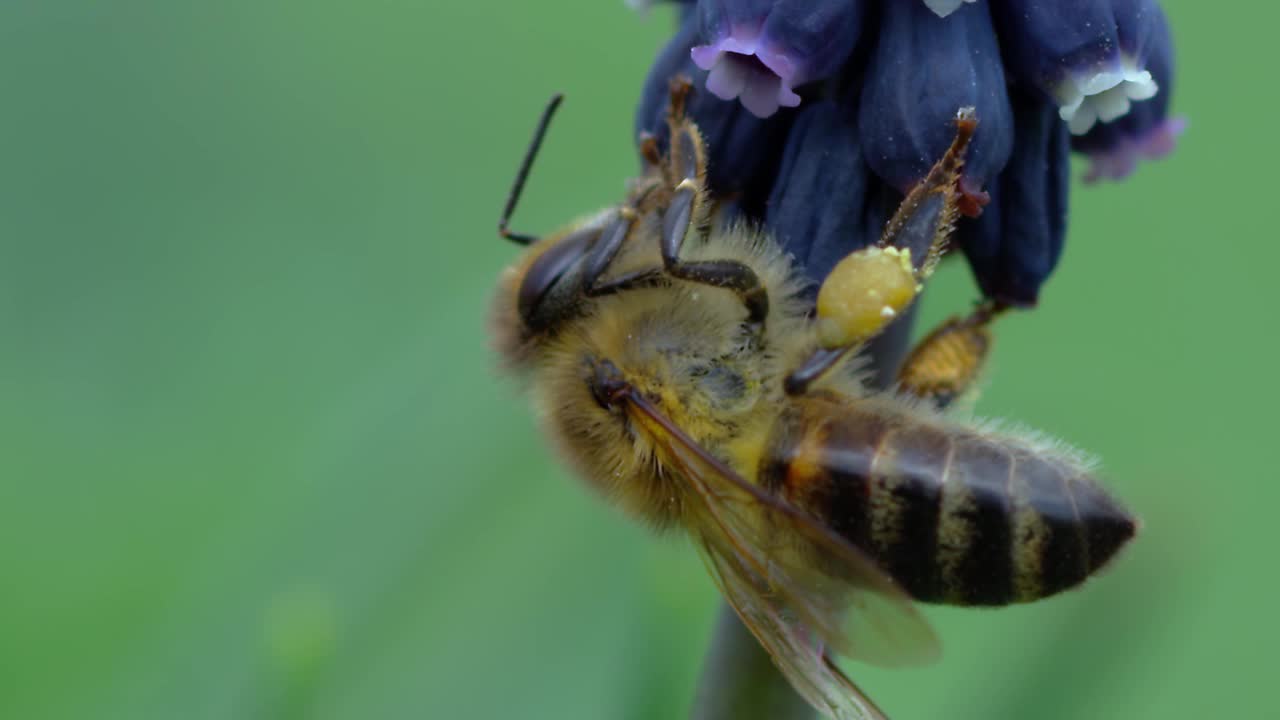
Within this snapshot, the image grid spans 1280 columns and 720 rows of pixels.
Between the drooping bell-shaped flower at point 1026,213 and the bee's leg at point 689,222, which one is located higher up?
the drooping bell-shaped flower at point 1026,213

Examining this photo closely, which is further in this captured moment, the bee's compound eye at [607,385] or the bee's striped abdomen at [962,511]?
the bee's compound eye at [607,385]

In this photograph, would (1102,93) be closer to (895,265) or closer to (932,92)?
(932,92)

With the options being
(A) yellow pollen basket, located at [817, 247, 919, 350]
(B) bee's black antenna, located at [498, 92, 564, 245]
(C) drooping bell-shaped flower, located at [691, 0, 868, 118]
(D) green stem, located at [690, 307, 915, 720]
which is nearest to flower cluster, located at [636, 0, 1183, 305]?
(C) drooping bell-shaped flower, located at [691, 0, 868, 118]

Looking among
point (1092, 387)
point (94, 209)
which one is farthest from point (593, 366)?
point (94, 209)

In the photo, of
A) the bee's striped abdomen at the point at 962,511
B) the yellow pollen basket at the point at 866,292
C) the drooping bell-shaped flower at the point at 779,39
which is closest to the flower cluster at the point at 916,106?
the drooping bell-shaped flower at the point at 779,39

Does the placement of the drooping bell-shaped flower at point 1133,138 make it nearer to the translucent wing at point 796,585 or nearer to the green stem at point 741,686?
the translucent wing at point 796,585

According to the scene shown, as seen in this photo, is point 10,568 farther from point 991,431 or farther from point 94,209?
point 991,431

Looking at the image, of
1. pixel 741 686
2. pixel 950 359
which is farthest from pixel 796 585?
pixel 950 359
